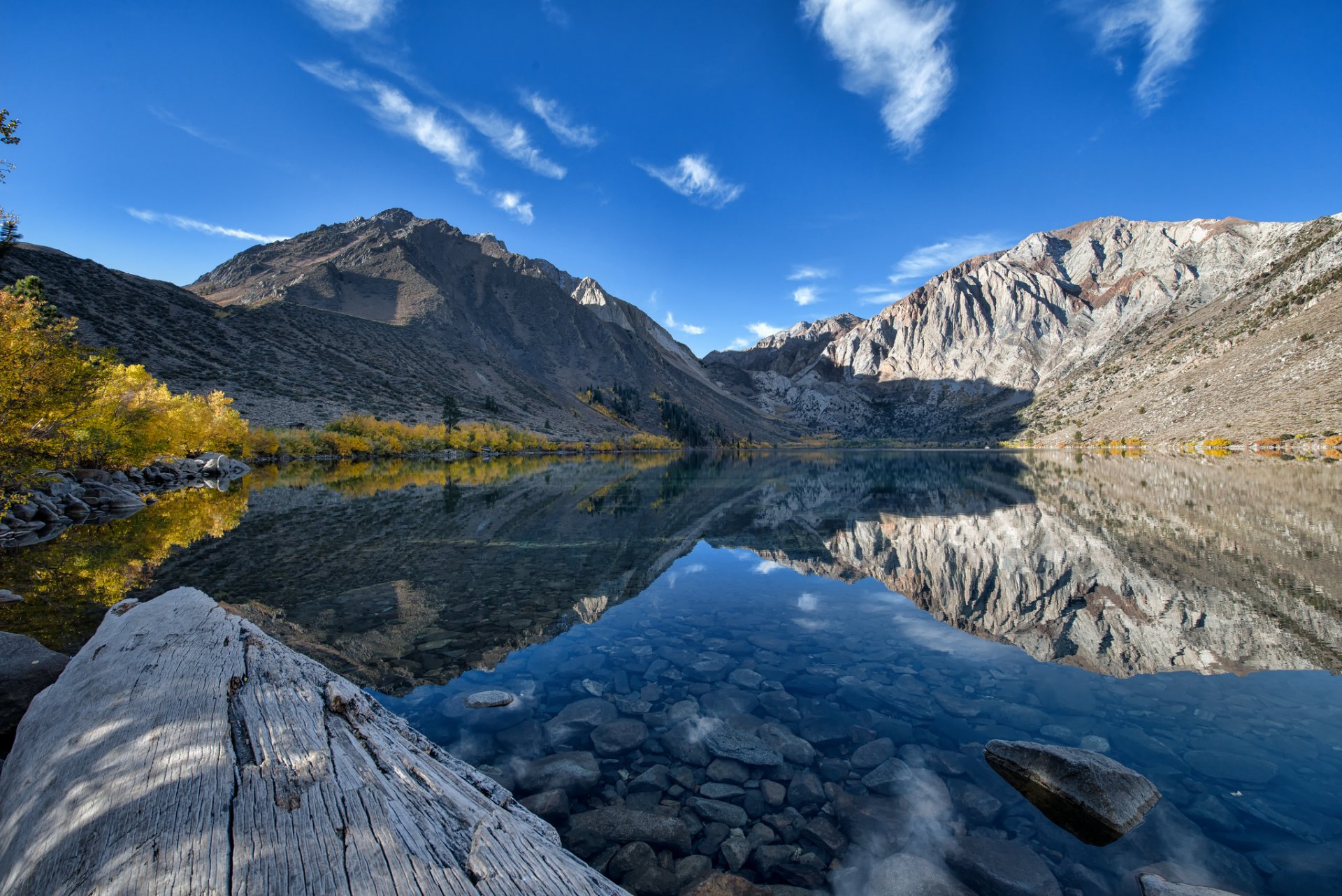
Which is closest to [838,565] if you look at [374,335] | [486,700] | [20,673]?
[486,700]

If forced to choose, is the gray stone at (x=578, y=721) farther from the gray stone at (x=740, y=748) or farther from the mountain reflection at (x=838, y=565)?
the mountain reflection at (x=838, y=565)

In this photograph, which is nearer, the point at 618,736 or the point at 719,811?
the point at 719,811

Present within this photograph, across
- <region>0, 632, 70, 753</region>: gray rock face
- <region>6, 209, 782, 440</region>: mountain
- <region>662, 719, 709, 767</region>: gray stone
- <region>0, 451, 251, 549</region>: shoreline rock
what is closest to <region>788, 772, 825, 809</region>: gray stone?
<region>662, 719, 709, 767</region>: gray stone

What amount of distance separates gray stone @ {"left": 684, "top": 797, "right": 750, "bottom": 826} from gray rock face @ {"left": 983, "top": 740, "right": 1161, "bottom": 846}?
9.38 ft

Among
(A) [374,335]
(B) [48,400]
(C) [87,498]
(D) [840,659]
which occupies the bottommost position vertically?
(C) [87,498]

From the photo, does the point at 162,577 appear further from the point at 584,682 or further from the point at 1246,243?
the point at 1246,243

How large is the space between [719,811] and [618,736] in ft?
5.77

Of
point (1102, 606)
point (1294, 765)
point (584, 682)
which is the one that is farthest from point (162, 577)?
point (1102, 606)

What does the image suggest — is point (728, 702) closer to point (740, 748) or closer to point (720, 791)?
point (740, 748)

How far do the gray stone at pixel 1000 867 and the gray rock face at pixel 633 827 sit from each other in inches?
90.0

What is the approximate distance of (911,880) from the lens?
4176mm

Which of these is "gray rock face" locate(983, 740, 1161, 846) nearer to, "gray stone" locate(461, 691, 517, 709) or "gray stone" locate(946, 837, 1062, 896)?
"gray stone" locate(946, 837, 1062, 896)

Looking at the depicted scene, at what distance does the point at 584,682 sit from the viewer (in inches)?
312

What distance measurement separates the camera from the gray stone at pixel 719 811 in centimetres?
494
